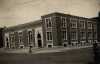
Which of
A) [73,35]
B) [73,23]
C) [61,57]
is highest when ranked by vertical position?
[73,23]

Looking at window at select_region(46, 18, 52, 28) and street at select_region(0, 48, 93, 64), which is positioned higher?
window at select_region(46, 18, 52, 28)

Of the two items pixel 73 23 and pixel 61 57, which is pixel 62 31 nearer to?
pixel 73 23

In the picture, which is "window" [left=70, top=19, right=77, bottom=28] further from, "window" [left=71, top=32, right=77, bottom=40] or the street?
the street

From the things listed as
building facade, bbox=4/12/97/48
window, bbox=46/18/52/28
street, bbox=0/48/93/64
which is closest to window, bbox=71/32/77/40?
building facade, bbox=4/12/97/48

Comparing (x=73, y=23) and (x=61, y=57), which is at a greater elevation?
(x=73, y=23)

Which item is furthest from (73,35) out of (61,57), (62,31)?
(61,57)

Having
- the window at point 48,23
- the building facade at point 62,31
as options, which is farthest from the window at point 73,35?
the window at point 48,23

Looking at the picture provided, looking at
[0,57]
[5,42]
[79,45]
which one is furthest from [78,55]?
[0,57]

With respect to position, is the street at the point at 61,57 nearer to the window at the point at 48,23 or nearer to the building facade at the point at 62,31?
the building facade at the point at 62,31

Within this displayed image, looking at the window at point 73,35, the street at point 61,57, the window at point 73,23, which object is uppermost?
the window at point 73,23

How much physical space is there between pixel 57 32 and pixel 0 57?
0.94 m

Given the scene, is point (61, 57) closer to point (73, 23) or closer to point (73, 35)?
point (73, 35)

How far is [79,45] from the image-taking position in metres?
2.00

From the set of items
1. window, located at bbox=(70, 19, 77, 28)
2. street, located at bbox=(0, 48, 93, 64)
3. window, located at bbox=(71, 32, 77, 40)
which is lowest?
street, located at bbox=(0, 48, 93, 64)
